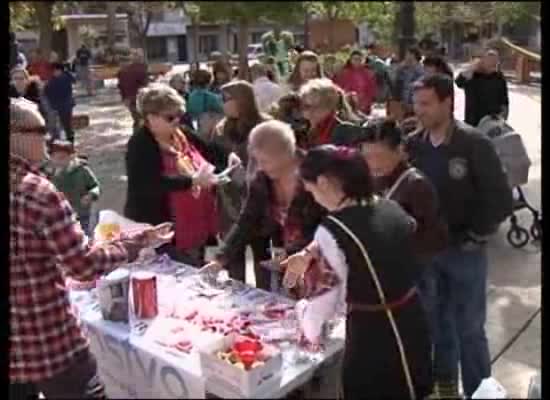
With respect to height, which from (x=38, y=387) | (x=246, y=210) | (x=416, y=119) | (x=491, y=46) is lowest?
(x=38, y=387)

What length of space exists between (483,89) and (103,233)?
673 millimetres

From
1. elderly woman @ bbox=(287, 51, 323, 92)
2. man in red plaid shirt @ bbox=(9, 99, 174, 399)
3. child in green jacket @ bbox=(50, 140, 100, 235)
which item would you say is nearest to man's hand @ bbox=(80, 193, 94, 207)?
child in green jacket @ bbox=(50, 140, 100, 235)

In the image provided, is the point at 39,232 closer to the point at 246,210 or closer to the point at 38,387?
the point at 38,387

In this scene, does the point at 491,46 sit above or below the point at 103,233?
above

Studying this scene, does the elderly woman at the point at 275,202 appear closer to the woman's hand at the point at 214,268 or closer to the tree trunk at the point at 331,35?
the woman's hand at the point at 214,268

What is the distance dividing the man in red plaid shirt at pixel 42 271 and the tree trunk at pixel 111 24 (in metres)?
0.15

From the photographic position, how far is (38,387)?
0.99m

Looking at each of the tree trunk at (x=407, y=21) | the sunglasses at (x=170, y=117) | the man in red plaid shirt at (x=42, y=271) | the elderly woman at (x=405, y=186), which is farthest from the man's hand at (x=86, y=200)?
the tree trunk at (x=407, y=21)

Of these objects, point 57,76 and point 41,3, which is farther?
point 57,76

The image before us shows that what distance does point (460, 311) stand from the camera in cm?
123

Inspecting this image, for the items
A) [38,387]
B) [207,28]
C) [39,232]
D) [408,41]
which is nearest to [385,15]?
[408,41]

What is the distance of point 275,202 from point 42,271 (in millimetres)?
491

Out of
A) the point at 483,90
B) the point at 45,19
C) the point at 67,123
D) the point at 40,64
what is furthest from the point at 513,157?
the point at 67,123

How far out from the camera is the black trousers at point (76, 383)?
97 centimetres
